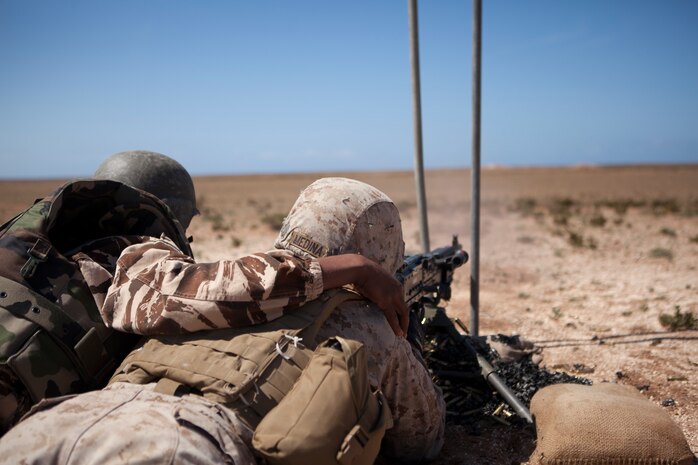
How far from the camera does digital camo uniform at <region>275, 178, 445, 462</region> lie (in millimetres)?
2426

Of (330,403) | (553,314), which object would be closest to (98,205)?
(330,403)

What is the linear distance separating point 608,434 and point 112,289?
8.34 ft

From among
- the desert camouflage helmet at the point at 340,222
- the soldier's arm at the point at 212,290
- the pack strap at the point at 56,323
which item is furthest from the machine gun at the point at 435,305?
the pack strap at the point at 56,323

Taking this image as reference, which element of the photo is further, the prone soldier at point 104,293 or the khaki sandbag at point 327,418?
the prone soldier at point 104,293

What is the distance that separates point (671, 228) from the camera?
576 inches

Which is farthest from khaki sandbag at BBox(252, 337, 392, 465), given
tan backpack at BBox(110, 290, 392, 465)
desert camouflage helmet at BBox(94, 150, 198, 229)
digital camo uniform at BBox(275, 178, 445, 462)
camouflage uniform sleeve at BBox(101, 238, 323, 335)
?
desert camouflage helmet at BBox(94, 150, 198, 229)

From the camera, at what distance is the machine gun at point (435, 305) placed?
3564 millimetres

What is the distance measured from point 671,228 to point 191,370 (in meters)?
15.8

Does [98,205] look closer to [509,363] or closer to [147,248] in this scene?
[147,248]

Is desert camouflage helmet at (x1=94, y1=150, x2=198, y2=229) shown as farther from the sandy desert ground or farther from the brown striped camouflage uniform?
the sandy desert ground

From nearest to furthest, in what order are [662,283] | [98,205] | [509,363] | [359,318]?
1. [359,318]
2. [98,205]
3. [509,363]
4. [662,283]

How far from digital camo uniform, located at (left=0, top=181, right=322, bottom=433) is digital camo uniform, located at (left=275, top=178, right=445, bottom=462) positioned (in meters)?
0.32

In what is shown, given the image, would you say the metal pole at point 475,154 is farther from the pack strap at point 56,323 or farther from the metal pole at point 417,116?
the pack strap at point 56,323

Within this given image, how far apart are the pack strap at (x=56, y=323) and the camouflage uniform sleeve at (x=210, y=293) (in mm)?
141
